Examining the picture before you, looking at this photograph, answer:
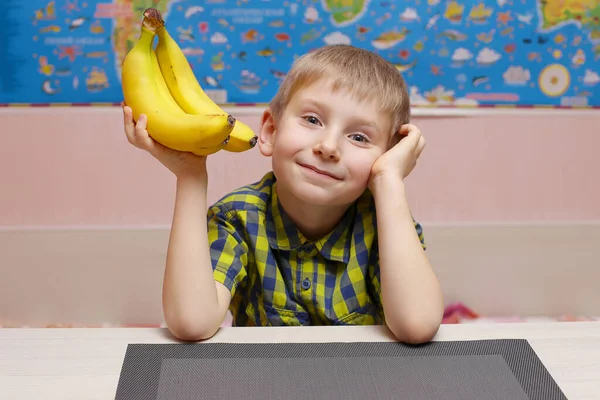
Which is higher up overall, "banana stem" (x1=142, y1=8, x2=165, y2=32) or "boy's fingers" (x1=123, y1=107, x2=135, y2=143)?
"banana stem" (x1=142, y1=8, x2=165, y2=32)

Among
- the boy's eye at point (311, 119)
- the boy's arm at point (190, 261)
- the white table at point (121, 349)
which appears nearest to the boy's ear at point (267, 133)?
the boy's eye at point (311, 119)

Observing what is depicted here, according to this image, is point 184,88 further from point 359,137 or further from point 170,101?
point 359,137

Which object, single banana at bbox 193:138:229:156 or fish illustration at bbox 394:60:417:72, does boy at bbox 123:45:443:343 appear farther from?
fish illustration at bbox 394:60:417:72

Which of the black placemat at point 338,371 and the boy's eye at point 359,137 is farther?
the boy's eye at point 359,137

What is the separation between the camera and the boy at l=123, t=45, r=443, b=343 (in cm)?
94

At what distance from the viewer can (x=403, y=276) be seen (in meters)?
0.98

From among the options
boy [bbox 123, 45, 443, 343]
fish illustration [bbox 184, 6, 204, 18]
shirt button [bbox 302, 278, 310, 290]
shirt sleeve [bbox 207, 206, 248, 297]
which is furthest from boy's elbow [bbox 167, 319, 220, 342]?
fish illustration [bbox 184, 6, 204, 18]

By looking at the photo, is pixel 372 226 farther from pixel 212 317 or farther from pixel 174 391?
pixel 174 391

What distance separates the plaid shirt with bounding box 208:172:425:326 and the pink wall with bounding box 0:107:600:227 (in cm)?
98

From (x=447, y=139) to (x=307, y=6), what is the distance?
0.62m

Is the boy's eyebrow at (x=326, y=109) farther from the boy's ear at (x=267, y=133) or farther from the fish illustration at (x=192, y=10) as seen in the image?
the fish illustration at (x=192, y=10)

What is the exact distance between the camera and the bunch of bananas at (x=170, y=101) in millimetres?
863

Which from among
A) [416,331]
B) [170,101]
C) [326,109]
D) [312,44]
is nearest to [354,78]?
[326,109]

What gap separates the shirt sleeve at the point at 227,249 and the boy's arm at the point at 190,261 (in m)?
0.09
